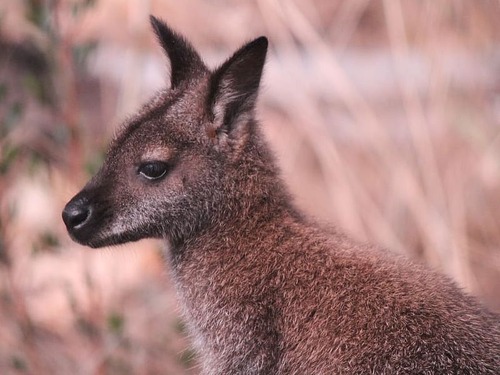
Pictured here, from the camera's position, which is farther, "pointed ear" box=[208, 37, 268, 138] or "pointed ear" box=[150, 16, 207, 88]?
"pointed ear" box=[150, 16, 207, 88]

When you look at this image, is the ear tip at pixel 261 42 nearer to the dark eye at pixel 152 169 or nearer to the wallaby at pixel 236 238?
the wallaby at pixel 236 238

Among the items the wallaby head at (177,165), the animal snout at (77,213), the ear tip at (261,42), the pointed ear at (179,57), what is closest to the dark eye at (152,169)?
the wallaby head at (177,165)

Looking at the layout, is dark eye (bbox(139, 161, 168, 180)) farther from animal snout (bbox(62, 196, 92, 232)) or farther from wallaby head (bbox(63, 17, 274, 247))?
animal snout (bbox(62, 196, 92, 232))

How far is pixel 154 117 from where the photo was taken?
3.45 meters

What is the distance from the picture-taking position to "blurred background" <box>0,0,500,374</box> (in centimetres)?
451

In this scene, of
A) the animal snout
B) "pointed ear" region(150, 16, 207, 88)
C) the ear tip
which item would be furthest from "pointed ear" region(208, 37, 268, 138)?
the animal snout

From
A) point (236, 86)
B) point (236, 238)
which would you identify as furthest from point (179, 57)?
point (236, 238)

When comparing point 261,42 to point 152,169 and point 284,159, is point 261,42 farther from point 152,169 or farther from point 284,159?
point 284,159

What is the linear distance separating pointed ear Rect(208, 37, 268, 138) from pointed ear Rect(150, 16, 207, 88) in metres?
0.18

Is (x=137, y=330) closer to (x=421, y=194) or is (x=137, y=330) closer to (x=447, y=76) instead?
(x=421, y=194)

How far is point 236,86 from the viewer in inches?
133

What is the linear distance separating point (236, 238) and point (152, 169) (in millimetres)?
383

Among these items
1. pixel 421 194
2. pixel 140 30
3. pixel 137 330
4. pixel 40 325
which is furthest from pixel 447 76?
pixel 40 325

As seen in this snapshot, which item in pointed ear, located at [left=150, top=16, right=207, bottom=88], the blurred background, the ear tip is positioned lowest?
the blurred background
